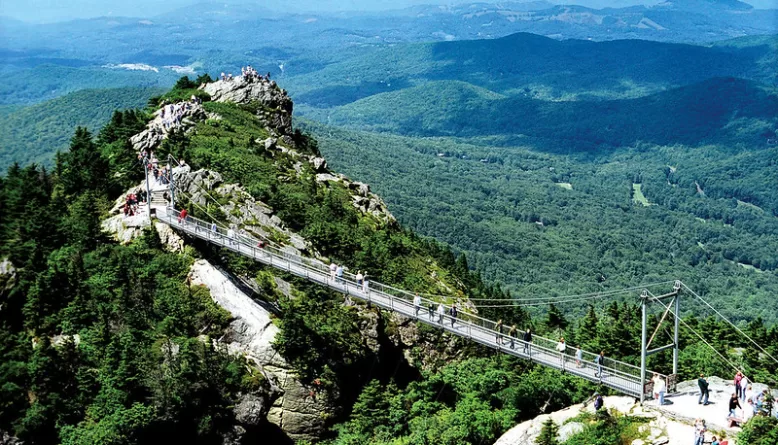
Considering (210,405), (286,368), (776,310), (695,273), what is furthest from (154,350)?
(695,273)

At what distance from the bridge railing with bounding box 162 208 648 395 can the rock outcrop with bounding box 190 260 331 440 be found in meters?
2.75

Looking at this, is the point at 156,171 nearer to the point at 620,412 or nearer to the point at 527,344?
the point at 527,344

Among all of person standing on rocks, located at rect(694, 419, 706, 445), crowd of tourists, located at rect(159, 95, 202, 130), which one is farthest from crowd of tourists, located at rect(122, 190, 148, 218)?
person standing on rocks, located at rect(694, 419, 706, 445)

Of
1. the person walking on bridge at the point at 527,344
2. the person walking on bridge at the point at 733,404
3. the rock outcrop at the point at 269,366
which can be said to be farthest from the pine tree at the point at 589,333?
the person walking on bridge at the point at 733,404

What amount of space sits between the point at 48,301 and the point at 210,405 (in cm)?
987

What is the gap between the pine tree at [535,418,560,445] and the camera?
116ft

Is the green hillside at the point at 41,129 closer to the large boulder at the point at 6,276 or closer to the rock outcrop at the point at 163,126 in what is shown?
the rock outcrop at the point at 163,126

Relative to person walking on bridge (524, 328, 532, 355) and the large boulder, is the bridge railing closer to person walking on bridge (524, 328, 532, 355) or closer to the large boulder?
person walking on bridge (524, 328, 532, 355)

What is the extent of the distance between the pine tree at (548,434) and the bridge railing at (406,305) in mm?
3056

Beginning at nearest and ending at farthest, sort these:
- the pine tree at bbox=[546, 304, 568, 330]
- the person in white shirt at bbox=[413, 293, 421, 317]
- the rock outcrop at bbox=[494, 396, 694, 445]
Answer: the rock outcrop at bbox=[494, 396, 694, 445] < the person in white shirt at bbox=[413, 293, 421, 317] < the pine tree at bbox=[546, 304, 568, 330]

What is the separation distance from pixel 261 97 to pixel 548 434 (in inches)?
2045

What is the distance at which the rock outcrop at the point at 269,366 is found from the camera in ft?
136

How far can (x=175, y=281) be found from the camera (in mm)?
45188

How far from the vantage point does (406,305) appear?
4459cm
